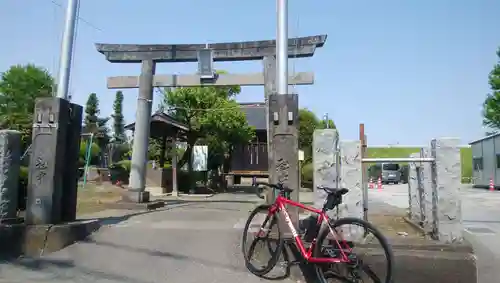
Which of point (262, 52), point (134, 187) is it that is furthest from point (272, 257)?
Result: point (262, 52)

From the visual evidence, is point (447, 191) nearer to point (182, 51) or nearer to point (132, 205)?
point (132, 205)

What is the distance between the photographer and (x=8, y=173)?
21.9 feet

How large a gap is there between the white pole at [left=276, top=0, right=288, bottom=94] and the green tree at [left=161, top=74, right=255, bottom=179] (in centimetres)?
1439

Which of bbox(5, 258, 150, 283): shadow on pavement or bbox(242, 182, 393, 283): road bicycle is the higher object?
bbox(242, 182, 393, 283): road bicycle

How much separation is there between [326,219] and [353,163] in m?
1.20

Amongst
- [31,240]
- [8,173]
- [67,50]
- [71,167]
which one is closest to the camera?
[31,240]

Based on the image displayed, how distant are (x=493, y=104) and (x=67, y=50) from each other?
4132cm

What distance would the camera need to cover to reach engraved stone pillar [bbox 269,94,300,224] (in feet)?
20.8

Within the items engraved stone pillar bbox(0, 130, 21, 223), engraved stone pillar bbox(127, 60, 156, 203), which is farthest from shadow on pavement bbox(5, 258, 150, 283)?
engraved stone pillar bbox(127, 60, 156, 203)

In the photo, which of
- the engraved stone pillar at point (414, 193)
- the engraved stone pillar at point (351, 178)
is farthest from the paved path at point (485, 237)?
the engraved stone pillar at point (351, 178)

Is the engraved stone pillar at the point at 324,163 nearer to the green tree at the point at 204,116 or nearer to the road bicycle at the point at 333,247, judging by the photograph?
the road bicycle at the point at 333,247

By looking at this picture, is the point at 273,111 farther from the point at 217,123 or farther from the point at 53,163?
the point at 217,123

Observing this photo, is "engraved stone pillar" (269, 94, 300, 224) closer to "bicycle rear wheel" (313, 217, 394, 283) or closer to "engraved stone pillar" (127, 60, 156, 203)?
"bicycle rear wheel" (313, 217, 394, 283)

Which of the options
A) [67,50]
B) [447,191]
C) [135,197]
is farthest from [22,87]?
[447,191]
